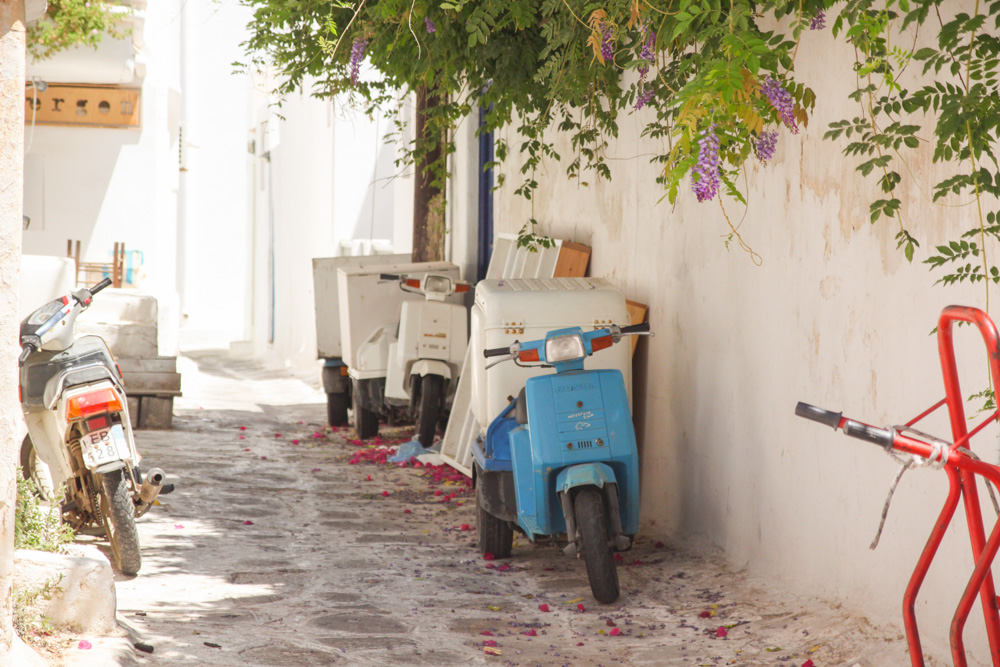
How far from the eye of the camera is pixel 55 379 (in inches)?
185

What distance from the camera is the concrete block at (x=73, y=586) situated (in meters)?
3.45

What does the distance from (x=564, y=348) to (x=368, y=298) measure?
455 cm

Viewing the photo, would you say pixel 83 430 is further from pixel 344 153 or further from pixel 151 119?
pixel 344 153

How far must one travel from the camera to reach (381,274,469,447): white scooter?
7.84 meters

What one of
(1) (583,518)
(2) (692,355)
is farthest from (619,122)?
(1) (583,518)

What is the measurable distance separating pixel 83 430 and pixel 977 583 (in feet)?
12.0

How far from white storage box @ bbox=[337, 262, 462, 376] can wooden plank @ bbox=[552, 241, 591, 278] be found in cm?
210

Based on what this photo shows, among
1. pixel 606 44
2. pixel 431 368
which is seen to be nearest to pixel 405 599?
pixel 606 44

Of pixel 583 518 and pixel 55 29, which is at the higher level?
pixel 55 29

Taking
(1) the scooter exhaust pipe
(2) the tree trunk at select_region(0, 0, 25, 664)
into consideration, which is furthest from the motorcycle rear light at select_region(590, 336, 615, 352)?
(2) the tree trunk at select_region(0, 0, 25, 664)

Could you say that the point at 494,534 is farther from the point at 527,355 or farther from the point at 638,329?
the point at 638,329

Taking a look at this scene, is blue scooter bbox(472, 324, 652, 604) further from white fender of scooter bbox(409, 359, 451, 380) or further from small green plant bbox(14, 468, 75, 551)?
white fender of scooter bbox(409, 359, 451, 380)

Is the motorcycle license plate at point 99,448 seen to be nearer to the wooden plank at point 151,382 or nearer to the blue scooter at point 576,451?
the blue scooter at point 576,451

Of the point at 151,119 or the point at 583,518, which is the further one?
the point at 151,119
